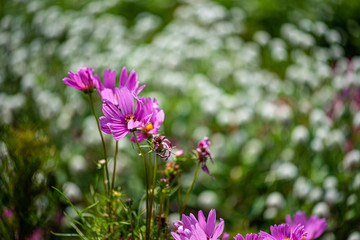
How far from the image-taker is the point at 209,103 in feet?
8.08

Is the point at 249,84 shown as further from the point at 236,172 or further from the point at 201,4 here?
the point at 201,4

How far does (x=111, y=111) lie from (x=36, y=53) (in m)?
3.21

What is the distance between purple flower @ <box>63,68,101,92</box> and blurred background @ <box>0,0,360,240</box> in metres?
0.23

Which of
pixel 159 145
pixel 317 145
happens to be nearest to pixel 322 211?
pixel 317 145

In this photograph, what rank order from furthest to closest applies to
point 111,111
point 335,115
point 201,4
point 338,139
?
point 201,4 < point 335,115 < point 338,139 < point 111,111

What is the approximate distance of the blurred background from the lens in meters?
1.82

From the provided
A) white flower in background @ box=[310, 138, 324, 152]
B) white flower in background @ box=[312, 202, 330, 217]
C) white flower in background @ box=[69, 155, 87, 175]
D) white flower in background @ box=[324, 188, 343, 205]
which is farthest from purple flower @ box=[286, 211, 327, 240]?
white flower in background @ box=[69, 155, 87, 175]

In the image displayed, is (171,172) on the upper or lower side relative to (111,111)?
lower

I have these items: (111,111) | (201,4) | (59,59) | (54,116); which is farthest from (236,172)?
(201,4)

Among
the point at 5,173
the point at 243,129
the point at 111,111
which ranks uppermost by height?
the point at 111,111

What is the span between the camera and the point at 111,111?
2.40ft

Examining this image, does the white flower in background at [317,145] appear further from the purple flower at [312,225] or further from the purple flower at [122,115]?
the purple flower at [122,115]

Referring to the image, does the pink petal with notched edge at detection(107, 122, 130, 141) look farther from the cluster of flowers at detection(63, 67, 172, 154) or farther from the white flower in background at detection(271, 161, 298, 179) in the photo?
the white flower in background at detection(271, 161, 298, 179)

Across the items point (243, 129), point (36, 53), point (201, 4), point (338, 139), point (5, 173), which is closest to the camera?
point (5, 173)
